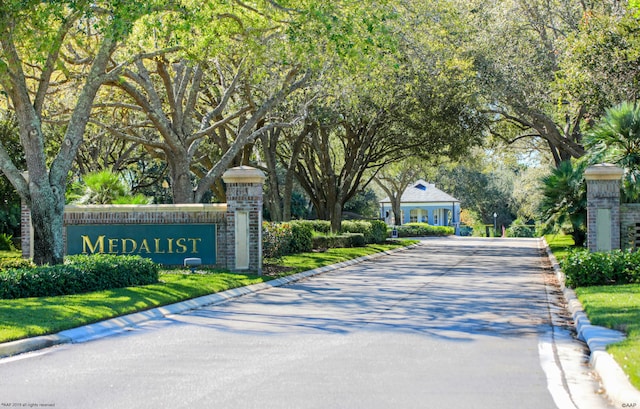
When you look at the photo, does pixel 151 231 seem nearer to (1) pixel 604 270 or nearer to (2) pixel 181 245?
(2) pixel 181 245

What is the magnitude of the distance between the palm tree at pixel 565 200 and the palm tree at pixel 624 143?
6313 millimetres

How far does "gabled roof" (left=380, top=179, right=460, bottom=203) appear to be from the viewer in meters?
81.4

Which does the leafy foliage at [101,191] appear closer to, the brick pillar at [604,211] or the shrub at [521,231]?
the brick pillar at [604,211]

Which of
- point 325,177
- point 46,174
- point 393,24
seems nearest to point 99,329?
point 46,174

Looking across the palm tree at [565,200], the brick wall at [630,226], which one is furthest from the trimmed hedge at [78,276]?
the palm tree at [565,200]

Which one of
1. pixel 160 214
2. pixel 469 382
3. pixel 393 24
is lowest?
pixel 469 382

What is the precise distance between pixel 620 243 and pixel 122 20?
522 inches

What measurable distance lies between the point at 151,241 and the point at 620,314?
42.5 feet

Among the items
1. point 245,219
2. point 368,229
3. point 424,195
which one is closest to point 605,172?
point 245,219

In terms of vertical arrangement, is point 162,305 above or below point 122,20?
below

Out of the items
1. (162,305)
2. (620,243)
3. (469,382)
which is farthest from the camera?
(620,243)

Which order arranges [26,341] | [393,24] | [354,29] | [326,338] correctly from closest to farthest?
1. [26,341]
2. [326,338]
3. [354,29]
4. [393,24]

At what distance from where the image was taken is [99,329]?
1129cm

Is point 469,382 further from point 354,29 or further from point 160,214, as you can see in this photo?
point 160,214
